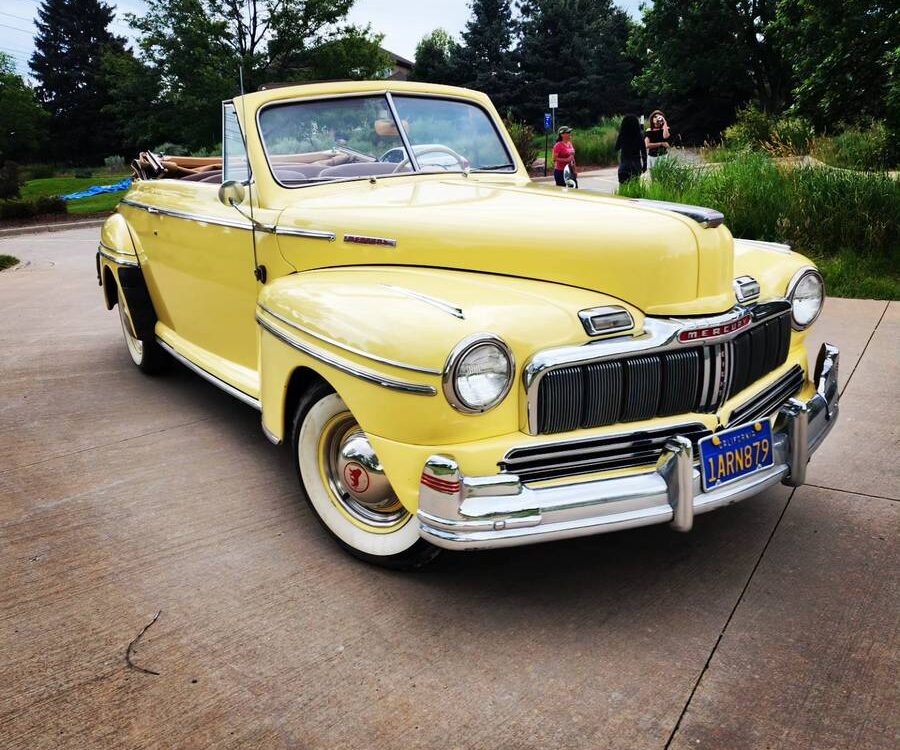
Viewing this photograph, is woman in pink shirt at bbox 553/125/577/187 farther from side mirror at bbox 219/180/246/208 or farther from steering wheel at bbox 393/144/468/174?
side mirror at bbox 219/180/246/208

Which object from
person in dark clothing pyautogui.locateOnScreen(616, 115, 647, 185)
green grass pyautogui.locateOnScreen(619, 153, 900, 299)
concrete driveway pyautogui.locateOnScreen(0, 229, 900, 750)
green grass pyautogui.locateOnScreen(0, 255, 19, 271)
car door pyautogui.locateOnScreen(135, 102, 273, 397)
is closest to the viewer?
concrete driveway pyautogui.locateOnScreen(0, 229, 900, 750)

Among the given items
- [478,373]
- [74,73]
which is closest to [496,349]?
[478,373]

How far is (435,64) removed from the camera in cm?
5225

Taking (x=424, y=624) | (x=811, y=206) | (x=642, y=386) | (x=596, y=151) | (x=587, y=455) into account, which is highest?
(x=596, y=151)

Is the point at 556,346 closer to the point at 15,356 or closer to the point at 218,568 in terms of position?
the point at 218,568

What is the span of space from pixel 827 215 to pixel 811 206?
180mm

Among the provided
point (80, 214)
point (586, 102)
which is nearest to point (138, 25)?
point (80, 214)

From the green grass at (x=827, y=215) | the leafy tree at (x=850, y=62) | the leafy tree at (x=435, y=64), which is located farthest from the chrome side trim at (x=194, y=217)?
the leafy tree at (x=435, y=64)

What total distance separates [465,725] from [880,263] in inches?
279

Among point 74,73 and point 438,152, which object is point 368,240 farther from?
point 74,73

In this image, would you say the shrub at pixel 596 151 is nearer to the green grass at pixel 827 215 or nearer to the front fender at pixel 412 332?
the green grass at pixel 827 215

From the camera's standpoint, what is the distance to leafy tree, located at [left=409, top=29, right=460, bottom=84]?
51.0 metres

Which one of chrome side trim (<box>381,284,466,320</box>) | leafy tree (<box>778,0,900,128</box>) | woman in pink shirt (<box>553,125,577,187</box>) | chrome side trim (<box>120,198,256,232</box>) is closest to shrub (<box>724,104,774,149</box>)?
woman in pink shirt (<box>553,125,577,187</box>)

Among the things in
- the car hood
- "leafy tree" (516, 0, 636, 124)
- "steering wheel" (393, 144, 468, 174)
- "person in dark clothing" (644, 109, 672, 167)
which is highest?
"leafy tree" (516, 0, 636, 124)
